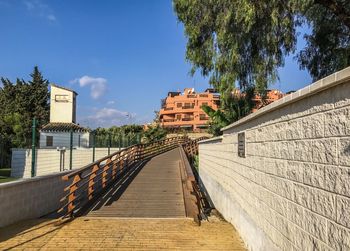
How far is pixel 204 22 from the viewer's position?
1412 cm

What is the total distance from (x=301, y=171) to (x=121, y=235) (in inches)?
177

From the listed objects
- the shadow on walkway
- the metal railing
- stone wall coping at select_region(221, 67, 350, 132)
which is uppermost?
stone wall coping at select_region(221, 67, 350, 132)

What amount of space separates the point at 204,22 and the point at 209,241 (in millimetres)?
8907

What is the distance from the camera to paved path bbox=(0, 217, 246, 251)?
689 centimetres

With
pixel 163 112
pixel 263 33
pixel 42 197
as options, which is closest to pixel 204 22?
pixel 263 33

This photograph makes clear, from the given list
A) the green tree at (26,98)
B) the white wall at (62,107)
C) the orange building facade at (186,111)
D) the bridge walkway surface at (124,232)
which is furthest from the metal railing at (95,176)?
the orange building facade at (186,111)

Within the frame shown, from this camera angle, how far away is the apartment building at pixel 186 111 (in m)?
95.6

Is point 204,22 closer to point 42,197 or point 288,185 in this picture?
point 42,197

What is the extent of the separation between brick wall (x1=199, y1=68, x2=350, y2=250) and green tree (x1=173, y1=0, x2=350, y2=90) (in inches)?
225

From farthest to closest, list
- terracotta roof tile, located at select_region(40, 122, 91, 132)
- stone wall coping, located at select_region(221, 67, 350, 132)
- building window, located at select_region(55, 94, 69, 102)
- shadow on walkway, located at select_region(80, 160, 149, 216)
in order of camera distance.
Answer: building window, located at select_region(55, 94, 69, 102) < terracotta roof tile, located at select_region(40, 122, 91, 132) < shadow on walkway, located at select_region(80, 160, 149, 216) < stone wall coping, located at select_region(221, 67, 350, 132)

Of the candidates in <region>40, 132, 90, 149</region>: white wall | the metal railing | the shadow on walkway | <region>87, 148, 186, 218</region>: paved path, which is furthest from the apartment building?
<region>87, 148, 186, 218</region>: paved path

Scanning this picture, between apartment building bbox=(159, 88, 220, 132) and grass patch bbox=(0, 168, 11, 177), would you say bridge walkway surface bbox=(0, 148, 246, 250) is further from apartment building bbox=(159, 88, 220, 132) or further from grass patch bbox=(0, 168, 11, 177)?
apartment building bbox=(159, 88, 220, 132)

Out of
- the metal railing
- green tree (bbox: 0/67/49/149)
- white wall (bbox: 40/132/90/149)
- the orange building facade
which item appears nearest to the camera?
the metal railing

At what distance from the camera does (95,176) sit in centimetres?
1223
